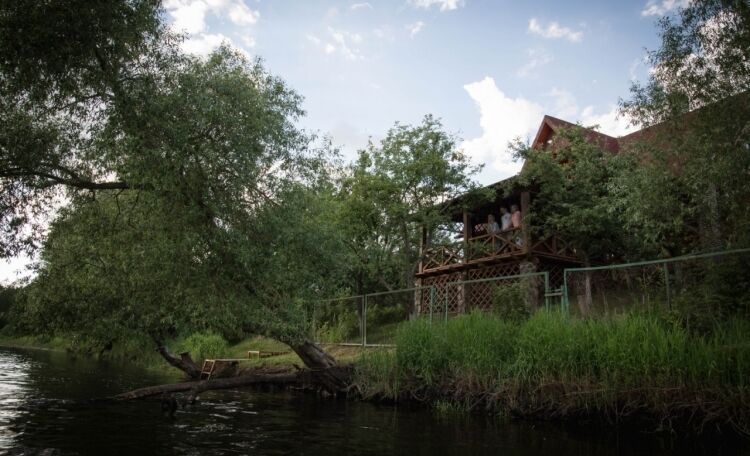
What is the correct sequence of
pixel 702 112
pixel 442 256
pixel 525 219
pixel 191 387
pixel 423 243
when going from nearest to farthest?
pixel 191 387, pixel 702 112, pixel 525 219, pixel 442 256, pixel 423 243

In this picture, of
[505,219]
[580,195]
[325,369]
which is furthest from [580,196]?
[325,369]

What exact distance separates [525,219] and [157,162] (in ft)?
44.9

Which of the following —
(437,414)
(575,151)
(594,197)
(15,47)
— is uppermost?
(575,151)

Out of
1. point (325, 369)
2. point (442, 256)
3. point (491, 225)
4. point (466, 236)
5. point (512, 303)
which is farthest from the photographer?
point (442, 256)

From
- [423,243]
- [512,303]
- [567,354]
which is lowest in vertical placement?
[567,354]

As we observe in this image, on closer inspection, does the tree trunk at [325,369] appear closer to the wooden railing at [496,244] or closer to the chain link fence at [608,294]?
the chain link fence at [608,294]

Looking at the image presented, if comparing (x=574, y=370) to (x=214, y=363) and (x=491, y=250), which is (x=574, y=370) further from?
(x=214, y=363)

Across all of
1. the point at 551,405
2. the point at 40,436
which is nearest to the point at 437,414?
the point at 551,405

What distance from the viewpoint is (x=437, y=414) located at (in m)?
9.91

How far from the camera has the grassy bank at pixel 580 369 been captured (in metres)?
7.27

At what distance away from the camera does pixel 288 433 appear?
7.87 m

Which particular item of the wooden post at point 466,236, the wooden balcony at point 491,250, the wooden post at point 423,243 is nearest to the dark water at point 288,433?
the wooden balcony at point 491,250

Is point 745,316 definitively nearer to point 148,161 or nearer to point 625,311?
point 625,311

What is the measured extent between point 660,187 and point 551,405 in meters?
7.55
